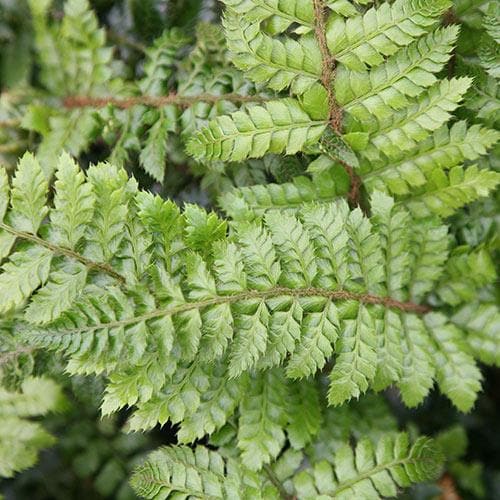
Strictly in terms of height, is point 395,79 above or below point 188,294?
above

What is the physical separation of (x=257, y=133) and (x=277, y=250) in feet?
0.69

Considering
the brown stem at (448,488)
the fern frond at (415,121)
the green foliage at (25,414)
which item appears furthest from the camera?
the brown stem at (448,488)

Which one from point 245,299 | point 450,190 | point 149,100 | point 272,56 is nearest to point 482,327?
point 450,190

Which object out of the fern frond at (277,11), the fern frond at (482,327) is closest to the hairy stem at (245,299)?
the fern frond at (482,327)

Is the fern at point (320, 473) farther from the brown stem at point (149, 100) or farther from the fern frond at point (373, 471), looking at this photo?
the brown stem at point (149, 100)

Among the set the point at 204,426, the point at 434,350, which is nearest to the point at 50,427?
the point at 204,426

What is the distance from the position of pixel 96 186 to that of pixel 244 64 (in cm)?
33

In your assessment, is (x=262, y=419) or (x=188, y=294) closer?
(x=188, y=294)

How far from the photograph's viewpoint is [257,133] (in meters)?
1.15

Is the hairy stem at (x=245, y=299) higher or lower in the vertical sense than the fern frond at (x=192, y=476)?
higher

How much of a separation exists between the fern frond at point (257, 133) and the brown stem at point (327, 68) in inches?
1.3

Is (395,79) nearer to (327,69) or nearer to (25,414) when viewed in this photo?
(327,69)

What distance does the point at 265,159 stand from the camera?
136cm

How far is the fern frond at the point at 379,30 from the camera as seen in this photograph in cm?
108
